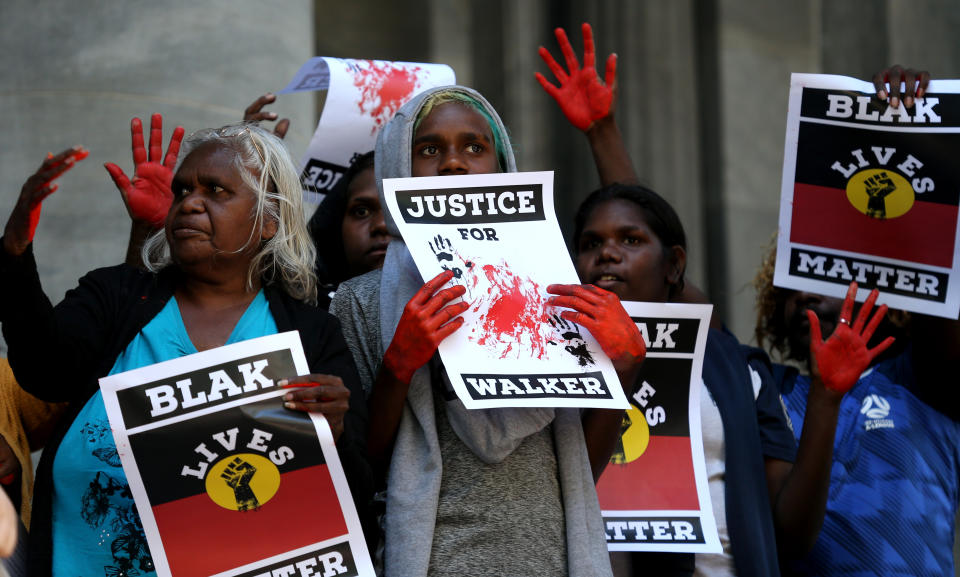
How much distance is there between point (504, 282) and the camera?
112 inches

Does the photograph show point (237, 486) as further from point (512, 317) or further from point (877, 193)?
point (877, 193)

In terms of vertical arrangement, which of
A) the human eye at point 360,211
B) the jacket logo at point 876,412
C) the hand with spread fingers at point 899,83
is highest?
the hand with spread fingers at point 899,83

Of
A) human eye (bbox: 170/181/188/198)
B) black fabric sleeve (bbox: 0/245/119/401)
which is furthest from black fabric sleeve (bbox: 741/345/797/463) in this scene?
black fabric sleeve (bbox: 0/245/119/401)

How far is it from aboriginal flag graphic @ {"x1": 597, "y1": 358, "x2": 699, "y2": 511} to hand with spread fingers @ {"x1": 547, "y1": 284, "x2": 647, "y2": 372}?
56 centimetres

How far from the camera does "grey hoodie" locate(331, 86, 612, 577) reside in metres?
2.61

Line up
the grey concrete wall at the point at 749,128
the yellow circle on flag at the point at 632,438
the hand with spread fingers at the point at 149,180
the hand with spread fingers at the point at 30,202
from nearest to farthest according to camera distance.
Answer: the hand with spread fingers at the point at 30,202 < the hand with spread fingers at the point at 149,180 < the yellow circle on flag at the point at 632,438 < the grey concrete wall at the point at 749,128

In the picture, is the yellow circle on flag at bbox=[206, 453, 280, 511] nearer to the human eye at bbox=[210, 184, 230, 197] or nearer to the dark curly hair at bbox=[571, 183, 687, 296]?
the human eye at bbox=[210, 184, 230, 197]

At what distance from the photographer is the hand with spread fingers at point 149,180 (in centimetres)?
325

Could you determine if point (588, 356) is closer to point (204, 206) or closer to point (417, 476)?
point (417, 476)

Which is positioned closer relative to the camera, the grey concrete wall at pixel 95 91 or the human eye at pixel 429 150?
the human eye at pixel 429 150

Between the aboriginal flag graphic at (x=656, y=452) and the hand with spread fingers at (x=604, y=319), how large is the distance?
557 mm

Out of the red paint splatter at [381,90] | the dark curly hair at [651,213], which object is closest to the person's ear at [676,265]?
the dark curly hair at [651,213]

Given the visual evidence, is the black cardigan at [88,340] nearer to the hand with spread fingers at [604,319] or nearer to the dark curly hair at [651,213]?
the hand with spread fingers at [604,319]

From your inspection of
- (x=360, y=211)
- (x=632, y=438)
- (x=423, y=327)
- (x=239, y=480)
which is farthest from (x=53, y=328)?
(x=632, y=438)
